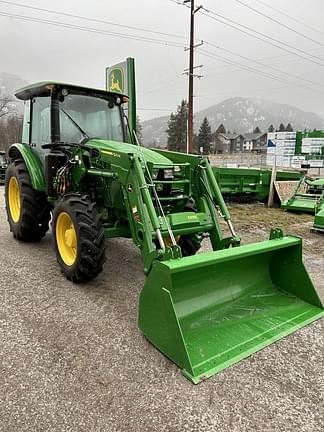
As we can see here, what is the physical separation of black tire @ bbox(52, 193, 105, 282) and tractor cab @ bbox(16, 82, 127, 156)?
1011mm

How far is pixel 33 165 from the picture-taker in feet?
16.1

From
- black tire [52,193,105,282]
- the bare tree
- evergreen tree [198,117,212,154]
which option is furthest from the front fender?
evergreen tree [198,117,212,154]

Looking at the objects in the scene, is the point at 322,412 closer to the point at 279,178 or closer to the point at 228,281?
the point at 228,281

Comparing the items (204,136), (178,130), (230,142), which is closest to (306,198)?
(178,130)

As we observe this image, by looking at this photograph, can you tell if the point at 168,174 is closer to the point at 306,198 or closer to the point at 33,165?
the point at 33,165

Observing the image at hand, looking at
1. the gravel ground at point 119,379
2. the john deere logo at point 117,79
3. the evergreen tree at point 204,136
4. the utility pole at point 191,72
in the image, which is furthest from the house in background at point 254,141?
the gravel ground at point 119,379

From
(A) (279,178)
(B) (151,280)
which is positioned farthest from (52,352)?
(A) (279,178)

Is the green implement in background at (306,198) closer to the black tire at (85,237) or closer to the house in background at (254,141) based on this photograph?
the black tire at (85,237)

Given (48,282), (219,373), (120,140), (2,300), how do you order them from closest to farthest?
(219,373) → (2,300) → (48,282) → (120,140)

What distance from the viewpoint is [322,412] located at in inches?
85.6

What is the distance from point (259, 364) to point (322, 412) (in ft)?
1.77

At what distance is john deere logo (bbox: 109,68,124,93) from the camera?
34.8 ft

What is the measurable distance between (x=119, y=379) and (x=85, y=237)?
60.1 inches

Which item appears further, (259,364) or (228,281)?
(228,281)
